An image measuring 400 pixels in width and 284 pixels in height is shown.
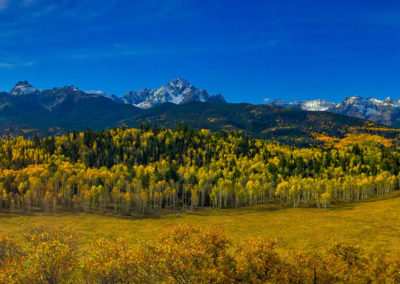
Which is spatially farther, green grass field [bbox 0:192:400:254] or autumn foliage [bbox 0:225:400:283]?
green grass field [bbox 0:192:400:254]

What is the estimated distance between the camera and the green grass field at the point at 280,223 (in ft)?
377

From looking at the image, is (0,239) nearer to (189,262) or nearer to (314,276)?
(189,262)

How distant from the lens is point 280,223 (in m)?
152

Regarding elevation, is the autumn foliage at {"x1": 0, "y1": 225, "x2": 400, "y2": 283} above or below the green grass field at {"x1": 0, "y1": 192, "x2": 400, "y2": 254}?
above

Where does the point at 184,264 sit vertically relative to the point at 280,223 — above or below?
above

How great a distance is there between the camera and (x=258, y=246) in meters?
53.6

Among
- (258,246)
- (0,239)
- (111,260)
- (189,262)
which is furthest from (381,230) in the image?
(0,239)

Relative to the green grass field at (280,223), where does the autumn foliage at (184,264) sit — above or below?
above

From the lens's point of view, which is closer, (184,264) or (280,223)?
(184,264)

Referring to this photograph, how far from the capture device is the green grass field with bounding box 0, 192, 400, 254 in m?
115

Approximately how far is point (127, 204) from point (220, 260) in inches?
5559

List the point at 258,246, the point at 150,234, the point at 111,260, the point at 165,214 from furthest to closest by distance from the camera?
the point at 165,214 → the point at 150,234 → the point at 258,246 → the point at 111,260

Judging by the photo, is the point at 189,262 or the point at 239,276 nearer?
the point at 189,262

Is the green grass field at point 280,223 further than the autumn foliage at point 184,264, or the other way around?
the green grass field at point 280,223
